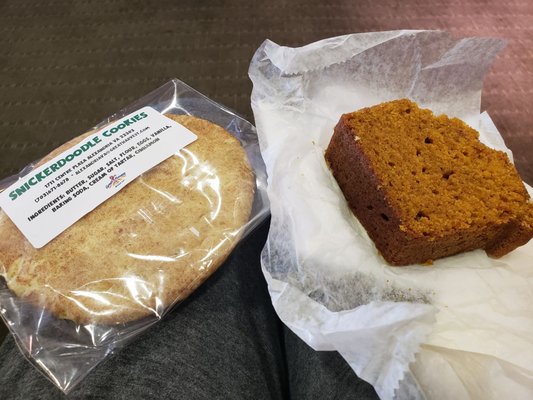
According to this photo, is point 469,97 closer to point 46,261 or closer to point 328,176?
point 328,176

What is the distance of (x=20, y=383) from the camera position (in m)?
0.53

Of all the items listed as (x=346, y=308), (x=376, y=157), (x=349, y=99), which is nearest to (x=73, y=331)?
(x=346, y=308)

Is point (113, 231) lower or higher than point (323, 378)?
higher

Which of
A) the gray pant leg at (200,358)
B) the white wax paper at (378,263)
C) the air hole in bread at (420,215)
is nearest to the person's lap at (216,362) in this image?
the gray pant leg at (200,358)

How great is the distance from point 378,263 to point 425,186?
0.13 meters

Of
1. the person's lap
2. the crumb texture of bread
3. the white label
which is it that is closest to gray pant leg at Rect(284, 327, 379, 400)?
the person's lap

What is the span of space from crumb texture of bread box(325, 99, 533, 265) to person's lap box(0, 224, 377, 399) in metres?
0.21

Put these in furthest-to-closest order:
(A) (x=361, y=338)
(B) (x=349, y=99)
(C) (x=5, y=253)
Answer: (B) (x=349, y=99) < (C) (x=5, y=253) < (A) (x=361, y=338)

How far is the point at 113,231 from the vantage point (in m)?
0.56

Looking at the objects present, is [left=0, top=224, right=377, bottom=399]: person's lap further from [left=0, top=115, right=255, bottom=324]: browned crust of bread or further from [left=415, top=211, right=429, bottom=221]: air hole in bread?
[left=415, top=211, right=429, bottom=221]: air hole in bread

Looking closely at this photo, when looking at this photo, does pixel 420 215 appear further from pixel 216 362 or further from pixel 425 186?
pixel 216 362

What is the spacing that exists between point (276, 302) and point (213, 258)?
0.11 m

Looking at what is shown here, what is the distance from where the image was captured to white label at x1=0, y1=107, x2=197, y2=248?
560 millimetres

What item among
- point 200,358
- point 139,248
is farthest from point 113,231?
point 200,358
